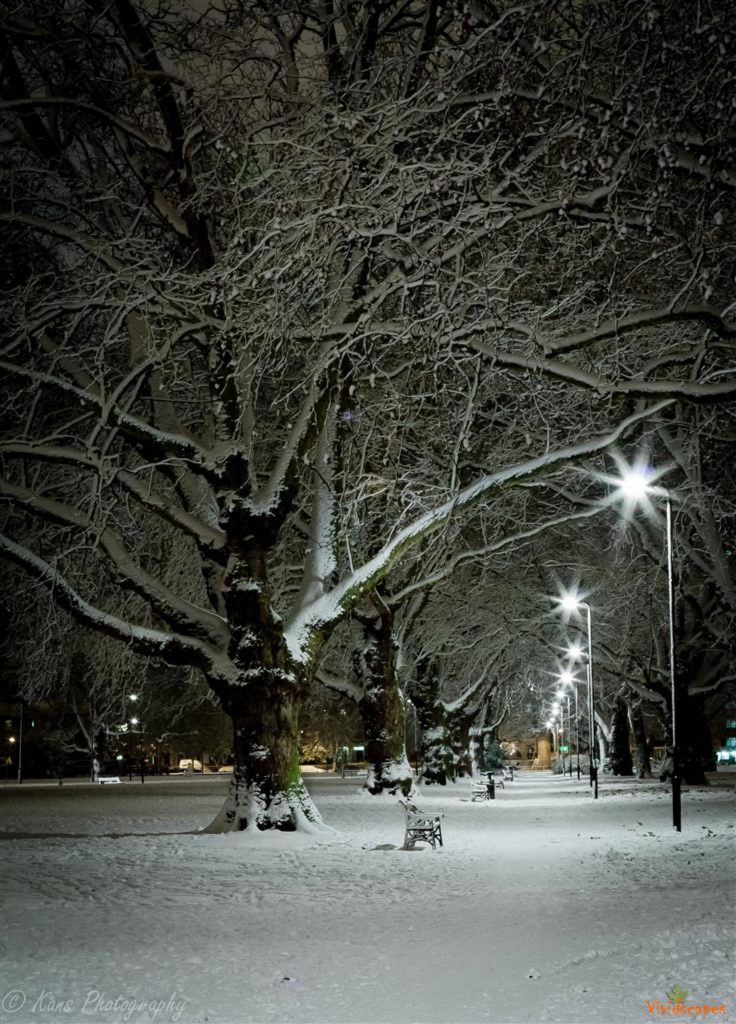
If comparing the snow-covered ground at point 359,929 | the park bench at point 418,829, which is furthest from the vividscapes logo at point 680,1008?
the park bench at point 418,829

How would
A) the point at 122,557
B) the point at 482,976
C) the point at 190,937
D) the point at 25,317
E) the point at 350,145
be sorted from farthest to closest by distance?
the point at 122,557
the point at 25,317
the point at 350,145
the point at 190,937
the point at 482,976

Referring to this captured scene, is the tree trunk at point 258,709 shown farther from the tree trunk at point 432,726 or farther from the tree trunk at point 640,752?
the tree trunk at point 640,752

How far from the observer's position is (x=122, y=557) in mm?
17984

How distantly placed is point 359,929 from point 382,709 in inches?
878

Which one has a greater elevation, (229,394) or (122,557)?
(229,394)

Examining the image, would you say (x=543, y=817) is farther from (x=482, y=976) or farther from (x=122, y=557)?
(x=482, y=976)

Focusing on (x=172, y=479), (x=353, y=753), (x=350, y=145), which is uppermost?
(x=350, y=145)

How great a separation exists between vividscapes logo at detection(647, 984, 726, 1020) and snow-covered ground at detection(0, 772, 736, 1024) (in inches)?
0.9

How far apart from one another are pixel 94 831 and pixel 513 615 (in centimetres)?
2142

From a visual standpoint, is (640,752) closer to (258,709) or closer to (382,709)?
(382,709)

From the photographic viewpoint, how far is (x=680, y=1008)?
6371mm

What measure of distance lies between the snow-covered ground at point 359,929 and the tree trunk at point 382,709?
43.1 feet

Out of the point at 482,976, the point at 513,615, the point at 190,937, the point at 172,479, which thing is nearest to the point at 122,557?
the point at 172,479

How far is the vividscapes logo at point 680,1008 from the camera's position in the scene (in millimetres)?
6258
